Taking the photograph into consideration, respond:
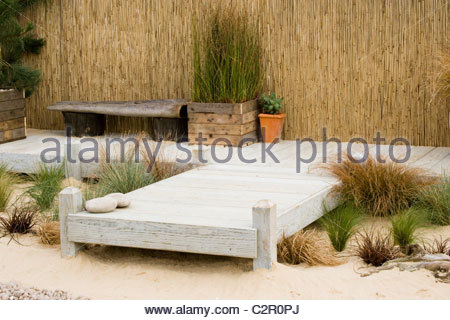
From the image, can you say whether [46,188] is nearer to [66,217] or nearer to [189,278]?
[66,217]

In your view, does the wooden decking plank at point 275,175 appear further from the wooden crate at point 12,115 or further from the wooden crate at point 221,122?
the wooden crate at point 12,115

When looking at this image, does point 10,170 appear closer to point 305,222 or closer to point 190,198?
point 190,198

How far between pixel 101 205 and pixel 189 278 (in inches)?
26.2

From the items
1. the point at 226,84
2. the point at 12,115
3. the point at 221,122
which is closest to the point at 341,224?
the point at 221,122

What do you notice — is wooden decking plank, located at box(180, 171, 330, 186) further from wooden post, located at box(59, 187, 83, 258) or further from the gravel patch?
the gravel patch

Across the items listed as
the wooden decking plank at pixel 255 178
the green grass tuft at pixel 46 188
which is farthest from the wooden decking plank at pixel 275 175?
the green grass tuft at pixel 46 188

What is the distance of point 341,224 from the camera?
432cm

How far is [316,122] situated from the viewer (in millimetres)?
6660

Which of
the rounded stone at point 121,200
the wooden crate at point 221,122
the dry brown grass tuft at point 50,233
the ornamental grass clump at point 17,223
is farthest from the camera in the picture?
the wooden crate at point 221,122

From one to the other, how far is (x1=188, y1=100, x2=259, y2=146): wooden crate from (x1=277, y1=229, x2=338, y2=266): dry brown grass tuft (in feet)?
7.80

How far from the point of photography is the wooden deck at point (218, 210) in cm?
374

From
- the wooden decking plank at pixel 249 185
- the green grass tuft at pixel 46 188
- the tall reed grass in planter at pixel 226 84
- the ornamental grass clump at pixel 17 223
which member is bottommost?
the ornamental grass clump at pixel 17 223
